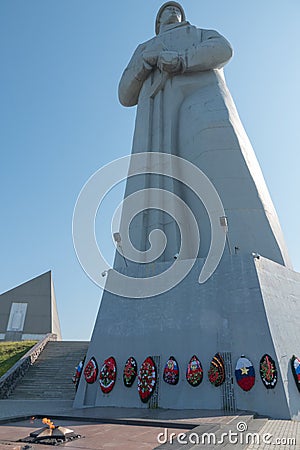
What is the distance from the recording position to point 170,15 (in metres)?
17.3

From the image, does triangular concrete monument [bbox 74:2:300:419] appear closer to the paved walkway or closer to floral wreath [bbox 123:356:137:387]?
floral wreath [bbox 123:356:137:387]

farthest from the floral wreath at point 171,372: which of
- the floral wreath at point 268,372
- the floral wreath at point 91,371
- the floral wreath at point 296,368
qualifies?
the floral wreath at point 296,368

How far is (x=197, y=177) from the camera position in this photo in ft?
38.8

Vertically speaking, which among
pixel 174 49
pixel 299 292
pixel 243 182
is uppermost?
pixel 174 49

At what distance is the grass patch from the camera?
13652 mm

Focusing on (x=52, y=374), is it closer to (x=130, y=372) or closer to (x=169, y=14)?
(x=130, y=372)

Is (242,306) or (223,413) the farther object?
(242,306)

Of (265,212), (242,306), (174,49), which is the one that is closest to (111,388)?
(242,306)

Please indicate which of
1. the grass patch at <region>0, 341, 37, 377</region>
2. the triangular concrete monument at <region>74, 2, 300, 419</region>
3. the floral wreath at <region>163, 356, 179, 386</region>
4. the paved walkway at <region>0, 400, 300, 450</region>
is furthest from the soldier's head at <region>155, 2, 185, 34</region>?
the paved walkway at <region>0, 400, 300, 450</region>

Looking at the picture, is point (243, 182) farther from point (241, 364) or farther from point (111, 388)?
point (111, 388)

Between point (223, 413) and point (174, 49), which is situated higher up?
point (174, 49)

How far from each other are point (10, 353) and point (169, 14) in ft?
56.2

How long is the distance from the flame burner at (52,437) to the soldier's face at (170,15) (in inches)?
699

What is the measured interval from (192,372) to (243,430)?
3062mm
